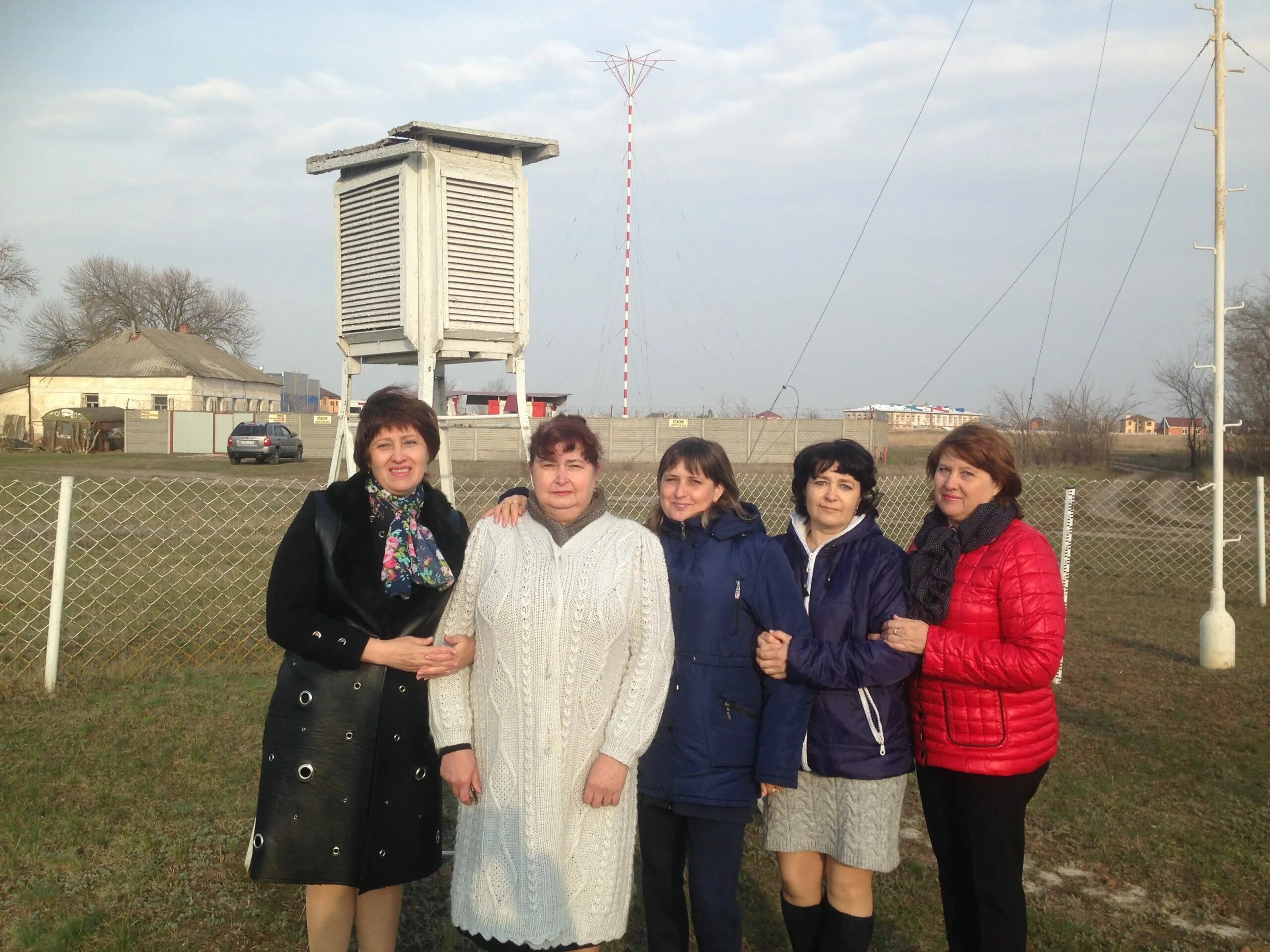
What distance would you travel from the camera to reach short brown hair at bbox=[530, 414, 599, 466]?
246cm

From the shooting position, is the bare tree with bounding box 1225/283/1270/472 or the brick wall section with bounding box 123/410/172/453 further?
the brick wall section with bounding box 123/410/172/453

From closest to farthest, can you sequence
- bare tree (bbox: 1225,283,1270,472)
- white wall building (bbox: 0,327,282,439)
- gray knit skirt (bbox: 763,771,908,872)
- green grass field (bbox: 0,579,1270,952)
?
gray knit skirt (bbox: 763,771,908,872) < green grass field (bbox: 0,579,1270,952) < bare tree (bbox: 1225,283,1270,472) < white wall building (bbox: 0,327,282,439)

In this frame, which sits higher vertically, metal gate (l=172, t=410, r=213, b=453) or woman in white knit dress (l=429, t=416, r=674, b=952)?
metal gate (l=172, t=410, r=213, b=453)

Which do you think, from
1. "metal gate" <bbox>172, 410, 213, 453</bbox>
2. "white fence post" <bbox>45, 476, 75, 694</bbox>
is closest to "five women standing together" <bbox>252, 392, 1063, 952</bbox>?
"white fence post" <bbox>45, 476, 75, 694</bbox>

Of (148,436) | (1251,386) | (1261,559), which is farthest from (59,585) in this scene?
(148,436)

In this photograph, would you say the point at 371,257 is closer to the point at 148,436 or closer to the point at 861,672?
the point at 861,672

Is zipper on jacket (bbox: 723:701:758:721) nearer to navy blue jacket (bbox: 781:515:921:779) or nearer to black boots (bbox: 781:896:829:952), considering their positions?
navy blue jacket (bbox: 781:515:921:779)

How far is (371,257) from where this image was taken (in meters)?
7.10

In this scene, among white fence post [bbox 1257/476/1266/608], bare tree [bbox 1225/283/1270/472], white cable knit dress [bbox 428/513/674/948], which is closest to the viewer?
white cable knit dress [bbox 428/513/674/948]

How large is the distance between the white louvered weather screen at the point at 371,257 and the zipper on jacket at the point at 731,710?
16.7 feet

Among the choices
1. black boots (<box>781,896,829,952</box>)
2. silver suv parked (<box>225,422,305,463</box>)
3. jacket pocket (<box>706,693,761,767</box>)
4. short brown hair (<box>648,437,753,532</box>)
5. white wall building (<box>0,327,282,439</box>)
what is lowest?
black boots (<box>781,896,829,952</box>)

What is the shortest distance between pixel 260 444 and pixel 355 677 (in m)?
30.4

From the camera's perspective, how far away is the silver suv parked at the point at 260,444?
3039 centimetres

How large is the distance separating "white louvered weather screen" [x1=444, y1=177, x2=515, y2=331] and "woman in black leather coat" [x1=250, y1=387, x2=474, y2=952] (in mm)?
4689
